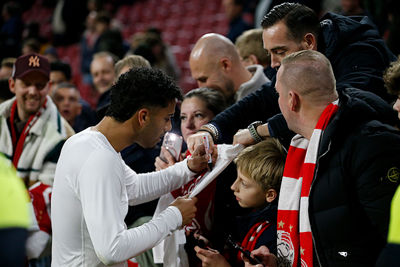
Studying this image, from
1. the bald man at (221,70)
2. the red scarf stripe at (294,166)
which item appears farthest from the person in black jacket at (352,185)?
the bald man at (221,70)

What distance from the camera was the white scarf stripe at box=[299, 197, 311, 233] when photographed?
8.13ft

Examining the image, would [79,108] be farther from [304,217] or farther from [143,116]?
[304,217]

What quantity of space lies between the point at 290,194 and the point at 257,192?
0.38 meters

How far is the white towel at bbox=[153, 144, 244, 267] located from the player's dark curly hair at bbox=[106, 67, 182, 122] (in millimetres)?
542

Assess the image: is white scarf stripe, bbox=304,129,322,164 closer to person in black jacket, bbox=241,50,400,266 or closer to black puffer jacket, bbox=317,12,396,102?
person in black jacket, bbox=241,50,400,266

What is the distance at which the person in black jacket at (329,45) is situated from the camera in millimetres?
3218

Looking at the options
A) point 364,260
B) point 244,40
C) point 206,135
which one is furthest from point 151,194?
point 244,40

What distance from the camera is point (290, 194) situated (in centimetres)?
262

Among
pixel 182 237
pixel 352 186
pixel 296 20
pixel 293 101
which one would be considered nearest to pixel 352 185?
pixel 352 186

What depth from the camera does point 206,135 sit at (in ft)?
10.2

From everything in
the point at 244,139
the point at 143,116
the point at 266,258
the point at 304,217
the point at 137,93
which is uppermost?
the point at 137,93

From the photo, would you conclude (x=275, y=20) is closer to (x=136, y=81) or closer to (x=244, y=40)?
(x=136, y=81)

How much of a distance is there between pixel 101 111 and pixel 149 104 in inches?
58.4

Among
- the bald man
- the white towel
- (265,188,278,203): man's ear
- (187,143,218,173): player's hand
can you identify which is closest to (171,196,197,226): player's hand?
the white towel
